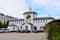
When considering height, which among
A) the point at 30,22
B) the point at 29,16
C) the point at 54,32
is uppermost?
the point at 29,16

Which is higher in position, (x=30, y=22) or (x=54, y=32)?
(x=30, y=22)

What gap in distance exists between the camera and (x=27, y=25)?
60.1m

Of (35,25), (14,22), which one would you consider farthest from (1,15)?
(35,25)

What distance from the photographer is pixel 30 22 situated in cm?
6225

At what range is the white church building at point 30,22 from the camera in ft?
198

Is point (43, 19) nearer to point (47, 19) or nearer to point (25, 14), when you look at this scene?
point (47, 19)

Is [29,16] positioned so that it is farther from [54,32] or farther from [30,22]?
[54,32]

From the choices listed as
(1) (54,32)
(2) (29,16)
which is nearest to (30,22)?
(2) (29,16)

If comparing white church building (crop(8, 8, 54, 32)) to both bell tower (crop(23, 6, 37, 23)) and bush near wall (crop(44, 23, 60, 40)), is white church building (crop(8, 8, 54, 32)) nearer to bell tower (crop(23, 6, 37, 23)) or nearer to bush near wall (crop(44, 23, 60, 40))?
bell tower (crop(23, 6, 37, 23))

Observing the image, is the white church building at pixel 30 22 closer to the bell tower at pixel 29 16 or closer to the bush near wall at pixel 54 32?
the bell tower at pixel 29 16

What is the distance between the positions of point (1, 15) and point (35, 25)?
41227 millimetres

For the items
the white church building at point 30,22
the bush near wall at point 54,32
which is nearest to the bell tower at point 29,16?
the white church building at point 30,22

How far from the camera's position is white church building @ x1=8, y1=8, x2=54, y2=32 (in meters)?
60.4

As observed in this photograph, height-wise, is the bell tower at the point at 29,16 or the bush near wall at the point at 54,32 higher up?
the bell tower at the point at 29,16
